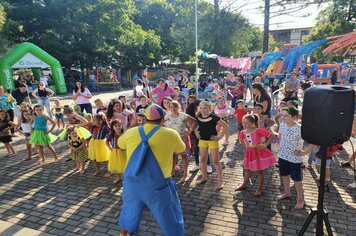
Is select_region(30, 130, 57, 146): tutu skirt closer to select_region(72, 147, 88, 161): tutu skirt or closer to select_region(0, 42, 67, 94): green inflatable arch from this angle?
select_region(72, 147, 88, 161): tutu skirt

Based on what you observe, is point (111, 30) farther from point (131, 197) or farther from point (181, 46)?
point (131, 197)

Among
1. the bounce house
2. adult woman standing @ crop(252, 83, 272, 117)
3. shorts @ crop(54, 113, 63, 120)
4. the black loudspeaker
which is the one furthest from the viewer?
the bounce house

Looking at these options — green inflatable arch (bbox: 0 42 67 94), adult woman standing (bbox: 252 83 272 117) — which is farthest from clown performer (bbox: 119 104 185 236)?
green inflatable arch (bbox: 0 42 67 94)

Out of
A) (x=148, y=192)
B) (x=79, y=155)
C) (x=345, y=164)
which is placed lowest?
(x=345, y=164)

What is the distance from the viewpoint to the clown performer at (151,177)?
301 cm

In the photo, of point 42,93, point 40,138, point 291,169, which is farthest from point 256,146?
point 42,93

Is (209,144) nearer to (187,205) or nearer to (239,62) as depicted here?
(187,205)

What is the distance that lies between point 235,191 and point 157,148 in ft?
8.87

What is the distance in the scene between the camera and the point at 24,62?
19078 mm

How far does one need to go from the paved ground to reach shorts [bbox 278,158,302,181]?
0.50 m

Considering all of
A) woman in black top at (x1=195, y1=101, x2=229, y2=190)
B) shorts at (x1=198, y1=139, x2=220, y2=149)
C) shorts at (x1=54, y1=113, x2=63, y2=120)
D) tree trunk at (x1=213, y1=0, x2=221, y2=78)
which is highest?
tree trunk at (x1=213, y1=0, x2=221, y2=78)

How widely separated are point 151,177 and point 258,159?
2.45 metres

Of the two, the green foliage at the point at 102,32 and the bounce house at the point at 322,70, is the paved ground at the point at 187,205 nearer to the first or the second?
the green foliage at the point at 102,32

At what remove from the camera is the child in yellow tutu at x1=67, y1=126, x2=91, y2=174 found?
622 cm
